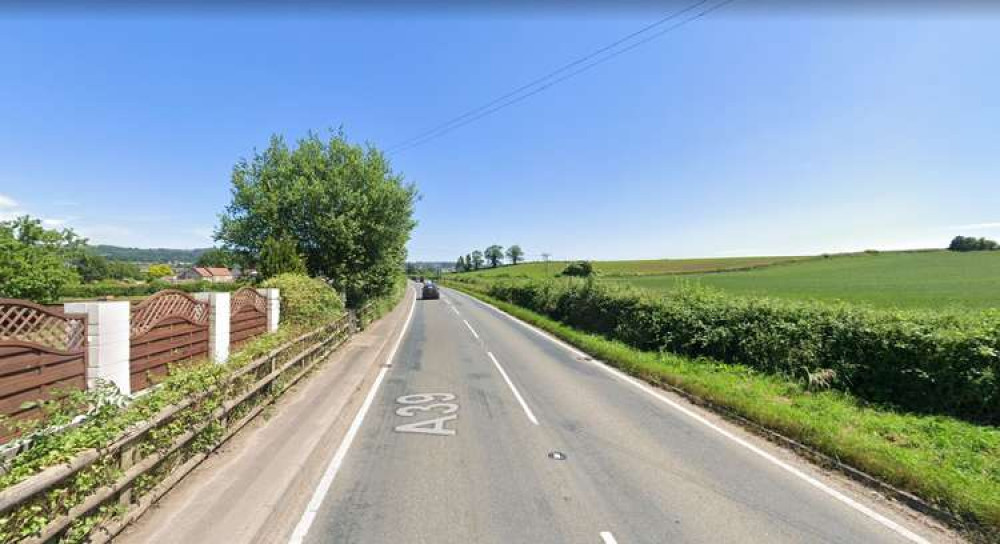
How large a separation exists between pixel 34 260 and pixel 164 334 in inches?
389

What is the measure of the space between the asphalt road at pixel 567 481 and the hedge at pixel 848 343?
391 cm

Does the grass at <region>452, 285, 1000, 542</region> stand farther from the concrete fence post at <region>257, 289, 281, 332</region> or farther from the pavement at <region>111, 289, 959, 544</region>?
the concrete fence post at <region>257, 289, 281, 332</region>

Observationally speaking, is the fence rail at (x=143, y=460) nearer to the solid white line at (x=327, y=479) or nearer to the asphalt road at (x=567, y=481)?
the solid white line at (x=327, y=479)

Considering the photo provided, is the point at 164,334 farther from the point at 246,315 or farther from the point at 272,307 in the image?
the point at 272,307

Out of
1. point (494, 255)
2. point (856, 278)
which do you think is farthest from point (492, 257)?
point (856, 278)

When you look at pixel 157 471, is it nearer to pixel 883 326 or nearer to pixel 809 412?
pixel 809 412

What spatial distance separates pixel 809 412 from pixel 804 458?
2.07m

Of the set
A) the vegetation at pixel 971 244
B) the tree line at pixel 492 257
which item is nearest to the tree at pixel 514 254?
the tree line at pixel 492 257

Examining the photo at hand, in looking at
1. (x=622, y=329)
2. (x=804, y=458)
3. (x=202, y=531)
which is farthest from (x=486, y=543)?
(x=622, y=329)

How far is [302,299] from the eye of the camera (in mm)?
12234

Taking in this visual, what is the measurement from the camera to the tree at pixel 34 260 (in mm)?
10938

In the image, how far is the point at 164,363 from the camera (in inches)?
273

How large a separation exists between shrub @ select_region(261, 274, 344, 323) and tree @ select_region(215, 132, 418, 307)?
9.40ft

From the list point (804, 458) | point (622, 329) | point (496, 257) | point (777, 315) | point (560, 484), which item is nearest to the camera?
point (560, 484)
